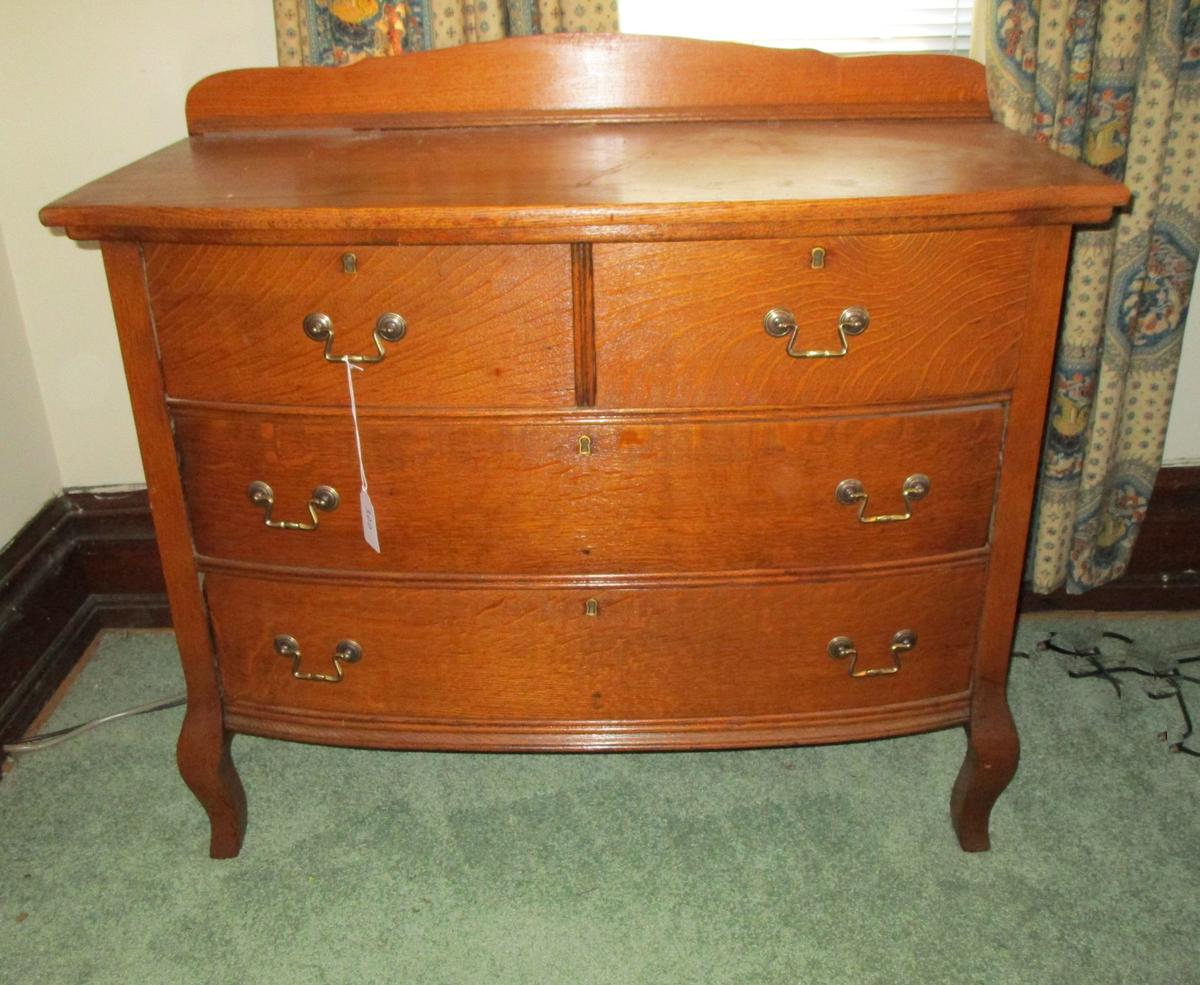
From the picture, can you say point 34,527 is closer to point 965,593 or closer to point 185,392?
point 185,392

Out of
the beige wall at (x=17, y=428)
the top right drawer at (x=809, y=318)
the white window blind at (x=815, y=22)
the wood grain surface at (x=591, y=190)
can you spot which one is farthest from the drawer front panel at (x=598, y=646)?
the white window blind at (x=815, y=22)

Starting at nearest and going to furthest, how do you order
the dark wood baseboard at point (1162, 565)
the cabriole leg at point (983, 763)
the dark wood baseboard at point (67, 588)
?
1. the cabriole leg at point (983, 763)
2. the dark wood baseboard at point (67, 588)
3. the dark wood baseboard at point (1162, 565)

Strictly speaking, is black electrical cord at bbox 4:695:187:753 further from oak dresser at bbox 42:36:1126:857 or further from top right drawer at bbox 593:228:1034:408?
top right drawer at bbox 593:228:1034:408

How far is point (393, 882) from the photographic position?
1.62 meters

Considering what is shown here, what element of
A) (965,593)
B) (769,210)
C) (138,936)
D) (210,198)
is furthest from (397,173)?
(138,936)

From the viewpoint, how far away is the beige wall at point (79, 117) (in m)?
1.79

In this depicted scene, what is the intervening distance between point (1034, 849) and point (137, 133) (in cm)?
192

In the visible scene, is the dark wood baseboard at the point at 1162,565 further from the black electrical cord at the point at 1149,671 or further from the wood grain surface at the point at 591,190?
the wood grain surface at the point at 591,190

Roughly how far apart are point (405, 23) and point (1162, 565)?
1820 millimetres

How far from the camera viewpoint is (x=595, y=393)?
4.19 ft

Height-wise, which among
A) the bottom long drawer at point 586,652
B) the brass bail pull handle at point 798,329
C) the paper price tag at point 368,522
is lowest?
the bottom long drawer at point 586,652

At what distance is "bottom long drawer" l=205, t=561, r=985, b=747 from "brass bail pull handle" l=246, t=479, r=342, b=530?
0.32 feet

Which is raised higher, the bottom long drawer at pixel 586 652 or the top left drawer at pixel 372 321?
the top left drawer at pixel 372 321

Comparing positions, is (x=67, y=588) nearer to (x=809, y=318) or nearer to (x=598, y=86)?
(x=598, y=86)
